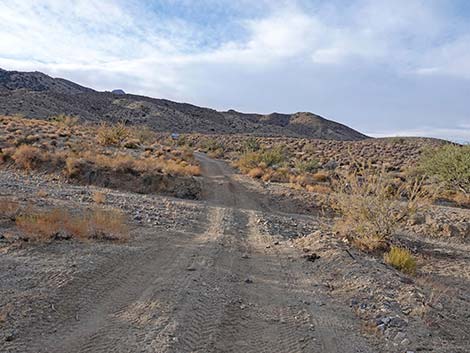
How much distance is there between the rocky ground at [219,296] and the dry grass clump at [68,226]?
0.33 metres

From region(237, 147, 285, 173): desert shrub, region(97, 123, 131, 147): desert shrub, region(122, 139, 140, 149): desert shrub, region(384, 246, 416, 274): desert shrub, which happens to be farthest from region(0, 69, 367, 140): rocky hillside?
region(384, 246, 416, 274): desert shrub

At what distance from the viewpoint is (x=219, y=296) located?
6.88 m

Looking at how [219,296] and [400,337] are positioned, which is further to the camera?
[219,296]

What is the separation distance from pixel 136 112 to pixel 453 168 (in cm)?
7878

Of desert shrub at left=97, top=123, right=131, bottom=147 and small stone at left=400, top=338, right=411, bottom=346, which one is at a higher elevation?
desert shrub at left=97, top=123, right=131, bottom=147

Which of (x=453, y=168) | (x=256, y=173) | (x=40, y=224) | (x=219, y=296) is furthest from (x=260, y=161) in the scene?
(x=219, y=296)

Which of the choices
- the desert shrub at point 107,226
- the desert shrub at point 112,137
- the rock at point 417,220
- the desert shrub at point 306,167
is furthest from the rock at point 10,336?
the desert shrub at point 112,137

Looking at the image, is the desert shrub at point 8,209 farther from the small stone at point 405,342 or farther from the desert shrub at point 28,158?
the desert shrub at point 28,158

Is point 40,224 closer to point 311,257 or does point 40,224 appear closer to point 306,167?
point 311,257

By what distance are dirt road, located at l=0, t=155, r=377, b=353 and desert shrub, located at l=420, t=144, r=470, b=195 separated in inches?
610

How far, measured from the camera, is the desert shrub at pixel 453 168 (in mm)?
21969

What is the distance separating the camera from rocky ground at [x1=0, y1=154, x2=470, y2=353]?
5.29 meters

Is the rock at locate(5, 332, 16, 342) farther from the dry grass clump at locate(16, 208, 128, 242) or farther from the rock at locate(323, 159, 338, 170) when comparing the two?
the rock at locate(323, 159, 338, 170)

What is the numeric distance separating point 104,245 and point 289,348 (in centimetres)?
514
